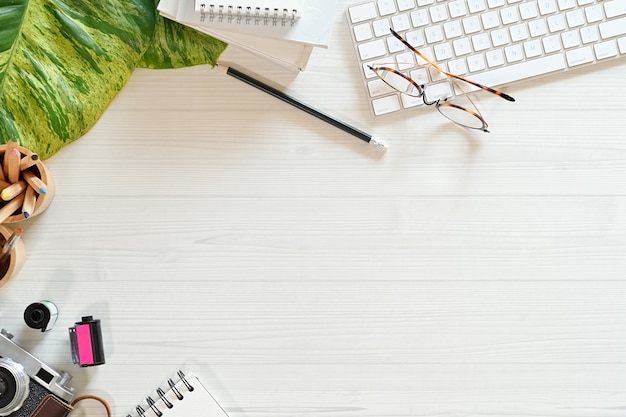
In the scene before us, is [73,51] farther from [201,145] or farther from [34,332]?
[34,332]

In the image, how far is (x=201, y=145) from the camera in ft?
2.72

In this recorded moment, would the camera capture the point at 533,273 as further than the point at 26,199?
Yes

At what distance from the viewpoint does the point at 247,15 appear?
2.50 feet

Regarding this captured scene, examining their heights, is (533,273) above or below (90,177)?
below

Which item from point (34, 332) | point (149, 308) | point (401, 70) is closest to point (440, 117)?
point (401, 70)

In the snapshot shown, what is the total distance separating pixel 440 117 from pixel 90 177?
48 cm

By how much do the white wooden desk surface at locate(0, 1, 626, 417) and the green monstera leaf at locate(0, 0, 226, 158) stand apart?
0.04 m

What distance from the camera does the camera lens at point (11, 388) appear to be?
72cm

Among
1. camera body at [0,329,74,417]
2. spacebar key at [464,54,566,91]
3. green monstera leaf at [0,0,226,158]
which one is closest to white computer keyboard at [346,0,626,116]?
spacebar key at [464,54,566,91]

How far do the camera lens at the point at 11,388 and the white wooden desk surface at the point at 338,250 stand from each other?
8cm

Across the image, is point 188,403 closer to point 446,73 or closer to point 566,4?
point 446,73

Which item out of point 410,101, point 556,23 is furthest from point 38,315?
point 556,23

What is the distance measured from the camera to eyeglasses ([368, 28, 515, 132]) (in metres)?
0.81

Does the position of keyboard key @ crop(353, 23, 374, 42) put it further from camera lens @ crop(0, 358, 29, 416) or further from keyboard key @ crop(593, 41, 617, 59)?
camera lens @ crop(0, 358, 29, 416)
